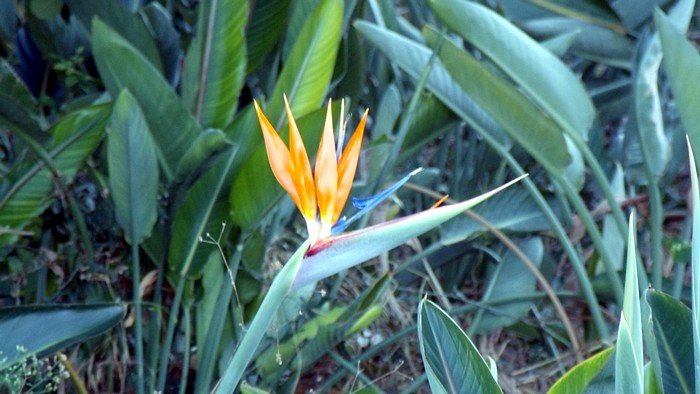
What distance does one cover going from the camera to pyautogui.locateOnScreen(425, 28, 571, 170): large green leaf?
63.0 inches

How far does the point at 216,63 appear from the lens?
1590 millimetres

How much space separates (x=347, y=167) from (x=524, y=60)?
0.99 m

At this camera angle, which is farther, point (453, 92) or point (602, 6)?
point (602, 6)

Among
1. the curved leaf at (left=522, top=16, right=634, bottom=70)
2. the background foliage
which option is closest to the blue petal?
the background foliage

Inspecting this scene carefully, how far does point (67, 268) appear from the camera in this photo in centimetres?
169

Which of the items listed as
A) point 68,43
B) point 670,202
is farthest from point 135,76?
point 670,202

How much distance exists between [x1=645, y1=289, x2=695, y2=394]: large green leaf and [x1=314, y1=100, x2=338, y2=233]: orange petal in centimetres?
50

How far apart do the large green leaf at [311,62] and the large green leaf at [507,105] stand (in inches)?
7.6

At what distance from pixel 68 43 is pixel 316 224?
1270 millimetres

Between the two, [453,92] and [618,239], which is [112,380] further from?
[618,239]

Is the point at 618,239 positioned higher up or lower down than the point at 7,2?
lower down

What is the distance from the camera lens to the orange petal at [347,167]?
712 millimetres

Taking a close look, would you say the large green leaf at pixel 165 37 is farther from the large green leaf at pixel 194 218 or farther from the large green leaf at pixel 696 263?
the large green leaf at pixel 696 263

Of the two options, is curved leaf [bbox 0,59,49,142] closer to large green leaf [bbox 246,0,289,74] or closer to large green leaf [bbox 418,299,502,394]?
large green leaf [bbox 246,0,289,74]
